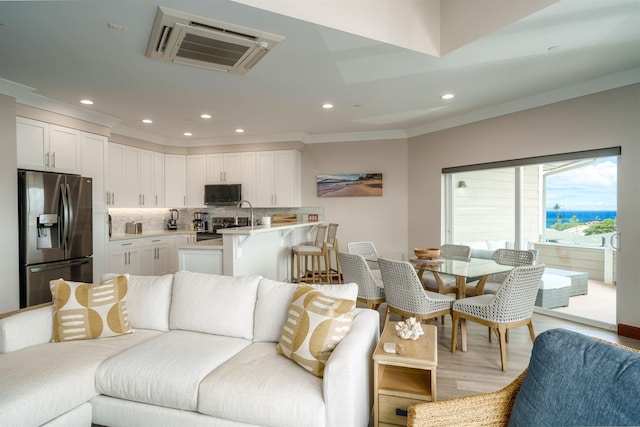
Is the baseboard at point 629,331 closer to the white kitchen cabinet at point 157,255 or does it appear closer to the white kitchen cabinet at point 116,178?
the white kitchen cabinet at point 157,255

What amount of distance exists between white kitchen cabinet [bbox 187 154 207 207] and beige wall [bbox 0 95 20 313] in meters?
3.28

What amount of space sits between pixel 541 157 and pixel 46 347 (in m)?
5.23

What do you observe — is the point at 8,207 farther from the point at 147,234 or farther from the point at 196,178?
the point at 196,178

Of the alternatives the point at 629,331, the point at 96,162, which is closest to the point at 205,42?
the point at 96,162

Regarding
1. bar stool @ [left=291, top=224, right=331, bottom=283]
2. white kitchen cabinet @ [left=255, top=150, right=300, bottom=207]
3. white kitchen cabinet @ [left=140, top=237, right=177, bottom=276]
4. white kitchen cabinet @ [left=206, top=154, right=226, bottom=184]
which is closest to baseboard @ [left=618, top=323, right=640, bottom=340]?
bar stool @ [left=291, top=224, right=331, bottom=283]

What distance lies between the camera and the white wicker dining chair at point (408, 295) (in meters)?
2.96

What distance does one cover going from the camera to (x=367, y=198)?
20.7ft

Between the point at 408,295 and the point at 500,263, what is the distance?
61.6 inches

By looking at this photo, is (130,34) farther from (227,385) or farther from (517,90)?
(517,90)

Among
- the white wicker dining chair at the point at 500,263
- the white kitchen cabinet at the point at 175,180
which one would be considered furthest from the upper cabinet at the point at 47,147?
the white wicker dining chair at the point at 500,263

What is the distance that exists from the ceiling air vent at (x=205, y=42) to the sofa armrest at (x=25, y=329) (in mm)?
2159

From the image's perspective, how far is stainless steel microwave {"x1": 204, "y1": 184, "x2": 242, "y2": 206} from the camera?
21.3ft

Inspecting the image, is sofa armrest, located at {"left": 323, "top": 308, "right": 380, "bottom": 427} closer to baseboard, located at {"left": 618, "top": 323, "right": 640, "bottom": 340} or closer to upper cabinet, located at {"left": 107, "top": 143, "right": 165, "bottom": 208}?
baseboard, located at {"left": 618, "top": 323, "right": 640, "bottom": 340}

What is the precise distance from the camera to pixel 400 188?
20.2ft
